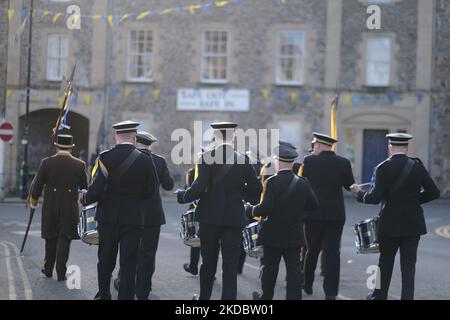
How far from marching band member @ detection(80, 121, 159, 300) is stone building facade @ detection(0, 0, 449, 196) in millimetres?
19881

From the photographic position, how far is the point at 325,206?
8805 millimetres

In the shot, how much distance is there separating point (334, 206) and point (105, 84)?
20.1 meters

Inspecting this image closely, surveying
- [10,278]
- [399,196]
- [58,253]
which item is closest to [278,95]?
[58,253]

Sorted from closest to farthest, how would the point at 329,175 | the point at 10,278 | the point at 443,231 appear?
the point at 329,175
the point at 10,278
the point at 443,231

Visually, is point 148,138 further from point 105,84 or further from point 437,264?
point 105,84

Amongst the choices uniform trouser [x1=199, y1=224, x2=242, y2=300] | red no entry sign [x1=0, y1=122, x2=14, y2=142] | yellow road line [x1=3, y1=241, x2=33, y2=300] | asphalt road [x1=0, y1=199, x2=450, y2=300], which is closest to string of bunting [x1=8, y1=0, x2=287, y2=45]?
red no entry sign [x1=0, y1=122, x2=14, y2=142]

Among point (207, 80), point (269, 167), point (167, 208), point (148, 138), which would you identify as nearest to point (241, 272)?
point (269, 167)

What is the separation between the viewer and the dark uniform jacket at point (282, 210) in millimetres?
7586

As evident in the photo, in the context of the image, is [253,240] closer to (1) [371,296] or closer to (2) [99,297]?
(1) [371,296]

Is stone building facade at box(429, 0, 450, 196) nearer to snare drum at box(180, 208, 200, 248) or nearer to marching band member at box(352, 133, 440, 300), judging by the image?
snare drum at box(180, 208, 200, 248)

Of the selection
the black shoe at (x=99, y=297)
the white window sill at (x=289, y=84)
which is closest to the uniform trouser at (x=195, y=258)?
the black shoe at (x=99, y=297)

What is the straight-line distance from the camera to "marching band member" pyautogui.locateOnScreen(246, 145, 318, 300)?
7.57 m

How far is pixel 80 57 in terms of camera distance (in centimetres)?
2778

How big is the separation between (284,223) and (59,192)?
11.4ft
